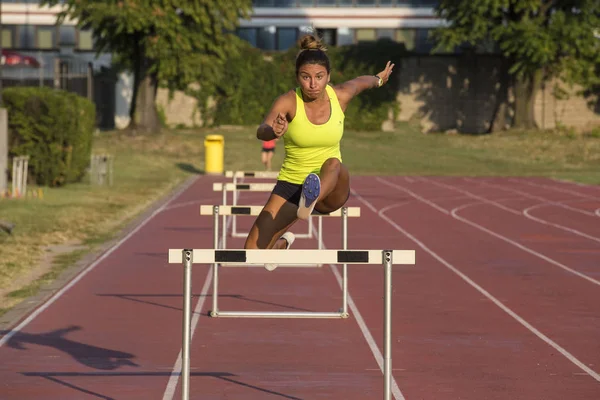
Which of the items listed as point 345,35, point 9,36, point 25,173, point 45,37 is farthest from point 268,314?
point 9,36

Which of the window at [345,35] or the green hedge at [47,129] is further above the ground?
the window at [345,35]

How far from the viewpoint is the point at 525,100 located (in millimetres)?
52625

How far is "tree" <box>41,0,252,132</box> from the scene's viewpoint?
1780 inches

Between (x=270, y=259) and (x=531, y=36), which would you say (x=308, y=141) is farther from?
(x=531, y=36)

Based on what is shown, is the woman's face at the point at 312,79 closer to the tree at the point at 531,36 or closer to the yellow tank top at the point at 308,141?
the yellow tank top at the point at 308,141

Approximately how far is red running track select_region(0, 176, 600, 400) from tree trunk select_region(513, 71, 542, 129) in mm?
32629

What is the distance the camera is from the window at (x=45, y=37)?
7706cm

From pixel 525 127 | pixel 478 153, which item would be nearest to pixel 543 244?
pixel 478 153

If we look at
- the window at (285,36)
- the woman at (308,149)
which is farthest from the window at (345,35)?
the woman at (308,149)

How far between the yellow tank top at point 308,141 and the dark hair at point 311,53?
233mm

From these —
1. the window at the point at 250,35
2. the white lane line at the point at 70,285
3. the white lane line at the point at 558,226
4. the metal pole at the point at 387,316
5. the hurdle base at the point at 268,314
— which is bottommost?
the white lane line at the point at 558,226

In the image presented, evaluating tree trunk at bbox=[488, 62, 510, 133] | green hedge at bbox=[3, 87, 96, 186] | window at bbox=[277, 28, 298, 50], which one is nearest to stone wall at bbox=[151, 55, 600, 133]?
tree trunk at bbox=[488, 62, 510, 133]

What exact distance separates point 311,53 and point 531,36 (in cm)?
4128

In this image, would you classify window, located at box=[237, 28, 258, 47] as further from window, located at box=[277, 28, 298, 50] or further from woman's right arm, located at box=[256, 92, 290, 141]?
woman's right arm, located at box=[256, 92, 290, 141]
